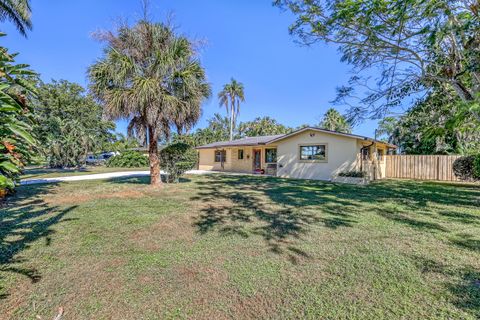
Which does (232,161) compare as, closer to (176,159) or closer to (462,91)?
(176,159)

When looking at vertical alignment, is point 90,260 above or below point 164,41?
below

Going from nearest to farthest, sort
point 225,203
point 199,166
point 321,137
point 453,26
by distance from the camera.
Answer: point 453,26, point 225,203, point 321,137, point 199,166

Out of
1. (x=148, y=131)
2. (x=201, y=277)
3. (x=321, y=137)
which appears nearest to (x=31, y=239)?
(x=201, y=277)

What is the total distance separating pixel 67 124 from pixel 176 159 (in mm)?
17488

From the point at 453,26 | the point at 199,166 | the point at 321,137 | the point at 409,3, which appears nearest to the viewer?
the point at 409,3

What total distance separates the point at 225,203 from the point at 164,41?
711 centimetres

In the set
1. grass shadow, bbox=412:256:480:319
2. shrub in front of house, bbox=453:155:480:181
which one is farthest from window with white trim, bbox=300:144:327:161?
grass shadow, bbox=412:256:480:319

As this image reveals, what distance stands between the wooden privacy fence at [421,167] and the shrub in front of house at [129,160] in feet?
89.8

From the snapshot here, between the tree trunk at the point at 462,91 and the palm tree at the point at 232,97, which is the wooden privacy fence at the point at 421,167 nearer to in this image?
the tree trunk at the point at 462,91

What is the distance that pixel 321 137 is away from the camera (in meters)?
16.2

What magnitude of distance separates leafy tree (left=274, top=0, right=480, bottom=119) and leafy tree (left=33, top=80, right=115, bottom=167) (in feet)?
60.0

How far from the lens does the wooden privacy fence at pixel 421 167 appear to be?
16.0 meters

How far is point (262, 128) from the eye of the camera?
3906 centimetres

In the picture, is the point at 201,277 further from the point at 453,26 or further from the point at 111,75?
the point at 111,75
